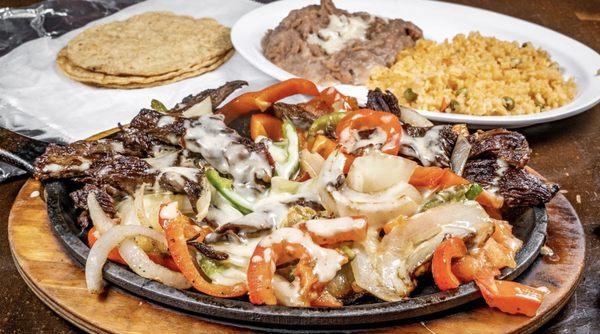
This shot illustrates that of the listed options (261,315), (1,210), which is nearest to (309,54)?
(1,210)

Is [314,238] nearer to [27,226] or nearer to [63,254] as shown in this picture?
[63,254]

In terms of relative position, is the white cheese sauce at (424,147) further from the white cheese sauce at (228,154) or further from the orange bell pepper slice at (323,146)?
the white cheese sauce at (228,154)

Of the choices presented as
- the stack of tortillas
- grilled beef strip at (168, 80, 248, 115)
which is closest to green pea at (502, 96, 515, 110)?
grilled beef strip at (168, 80, 248, 115)

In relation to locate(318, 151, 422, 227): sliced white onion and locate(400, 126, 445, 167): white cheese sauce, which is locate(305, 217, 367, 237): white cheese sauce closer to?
locate(318, 151, 422, 227): sliced white onion

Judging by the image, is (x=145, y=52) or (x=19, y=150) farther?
(x=145, y=52)

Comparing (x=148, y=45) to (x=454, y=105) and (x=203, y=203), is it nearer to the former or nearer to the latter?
(x=454, y=105)

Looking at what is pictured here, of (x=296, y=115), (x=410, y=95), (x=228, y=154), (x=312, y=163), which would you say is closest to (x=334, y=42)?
(x=410, y=95)
